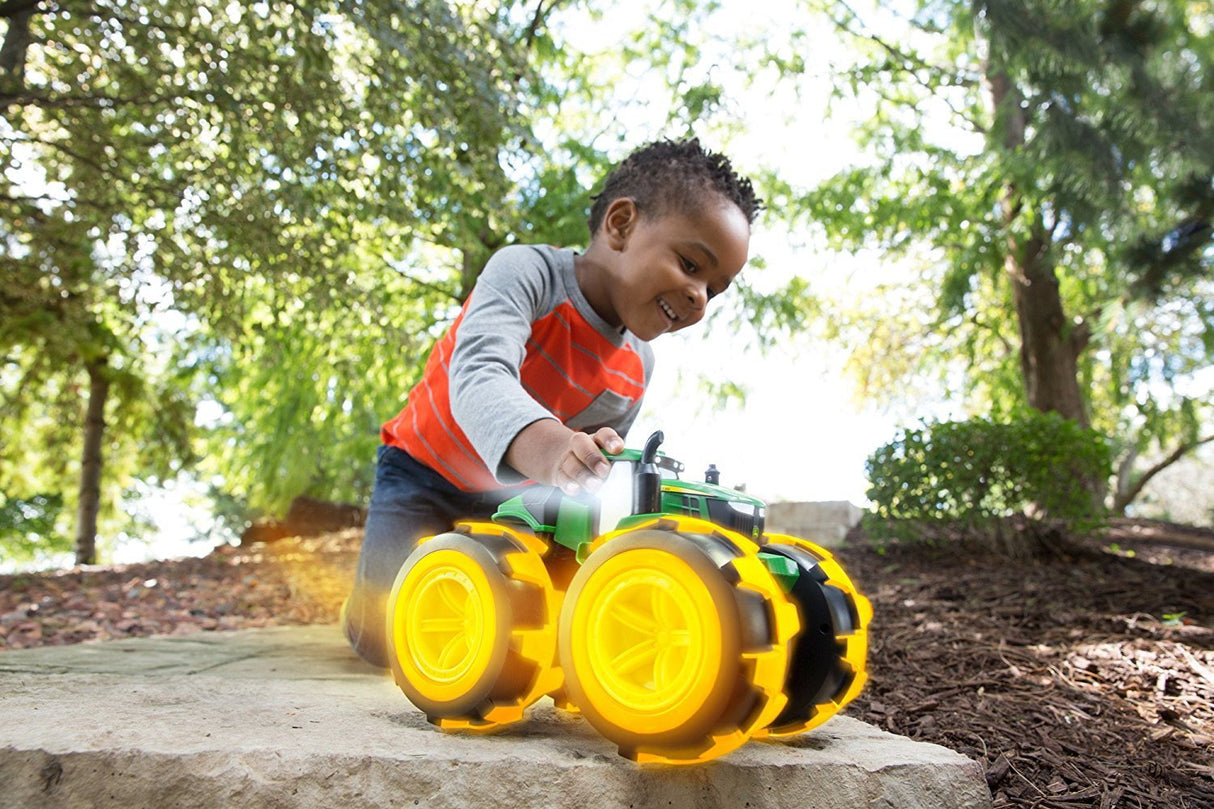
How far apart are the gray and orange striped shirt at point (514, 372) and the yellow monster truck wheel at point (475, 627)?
0.57ft

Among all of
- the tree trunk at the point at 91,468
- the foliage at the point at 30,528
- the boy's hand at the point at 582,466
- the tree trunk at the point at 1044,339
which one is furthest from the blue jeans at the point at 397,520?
the foliage at the point at 30,528

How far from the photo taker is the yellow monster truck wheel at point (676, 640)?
1.30 m

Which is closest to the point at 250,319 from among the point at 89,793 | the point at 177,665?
the point at 177,665

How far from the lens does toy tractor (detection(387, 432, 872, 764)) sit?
4.33ft

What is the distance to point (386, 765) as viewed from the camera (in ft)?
4.74

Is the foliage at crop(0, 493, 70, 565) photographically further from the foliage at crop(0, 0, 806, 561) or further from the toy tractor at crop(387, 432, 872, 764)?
the toy tractor at crop(387, 432, 872, 764)

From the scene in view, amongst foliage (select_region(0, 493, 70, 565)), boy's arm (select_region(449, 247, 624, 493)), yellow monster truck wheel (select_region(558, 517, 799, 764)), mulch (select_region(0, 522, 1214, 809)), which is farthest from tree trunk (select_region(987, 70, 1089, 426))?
foliage (select_region(0, 493, 70, 565))

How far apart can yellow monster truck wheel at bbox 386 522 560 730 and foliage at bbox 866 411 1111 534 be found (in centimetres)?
503

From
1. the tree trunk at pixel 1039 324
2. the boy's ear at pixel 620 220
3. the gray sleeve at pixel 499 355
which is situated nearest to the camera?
the gray sleeve at pixel 499 355

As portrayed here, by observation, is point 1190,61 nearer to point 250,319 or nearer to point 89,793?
point 89,793

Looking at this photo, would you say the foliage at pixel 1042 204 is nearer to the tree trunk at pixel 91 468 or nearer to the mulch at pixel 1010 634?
the mulch at pixel 1010 634

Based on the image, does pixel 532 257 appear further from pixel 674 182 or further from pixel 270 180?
pixel 270 180

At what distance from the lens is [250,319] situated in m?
7.49

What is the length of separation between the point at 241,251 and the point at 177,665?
153 inches
